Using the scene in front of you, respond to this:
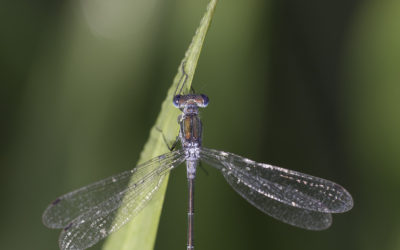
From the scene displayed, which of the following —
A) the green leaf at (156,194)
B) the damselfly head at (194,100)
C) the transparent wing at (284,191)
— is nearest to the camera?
the green leaf at (156,194)

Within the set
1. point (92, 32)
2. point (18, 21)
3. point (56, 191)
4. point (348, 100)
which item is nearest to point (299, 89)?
point (348, 100)

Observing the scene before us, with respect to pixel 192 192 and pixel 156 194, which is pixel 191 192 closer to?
pixel 192 192

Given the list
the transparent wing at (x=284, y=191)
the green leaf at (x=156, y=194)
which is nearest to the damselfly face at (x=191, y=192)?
the transparent wing at (x=284, y=191)

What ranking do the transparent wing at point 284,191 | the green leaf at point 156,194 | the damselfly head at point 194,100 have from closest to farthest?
the green leaf at point 156,194 < the transparent wing at point 284,191 < the damselfly head at point 194,100

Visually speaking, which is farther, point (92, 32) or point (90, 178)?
point (92, 32)

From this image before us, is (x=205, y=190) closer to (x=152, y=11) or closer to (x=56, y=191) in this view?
(x=56, y=191)

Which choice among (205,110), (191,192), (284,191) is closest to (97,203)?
(191,192)

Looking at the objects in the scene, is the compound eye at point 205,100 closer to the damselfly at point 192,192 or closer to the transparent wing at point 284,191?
the damselfly at point 192,192
